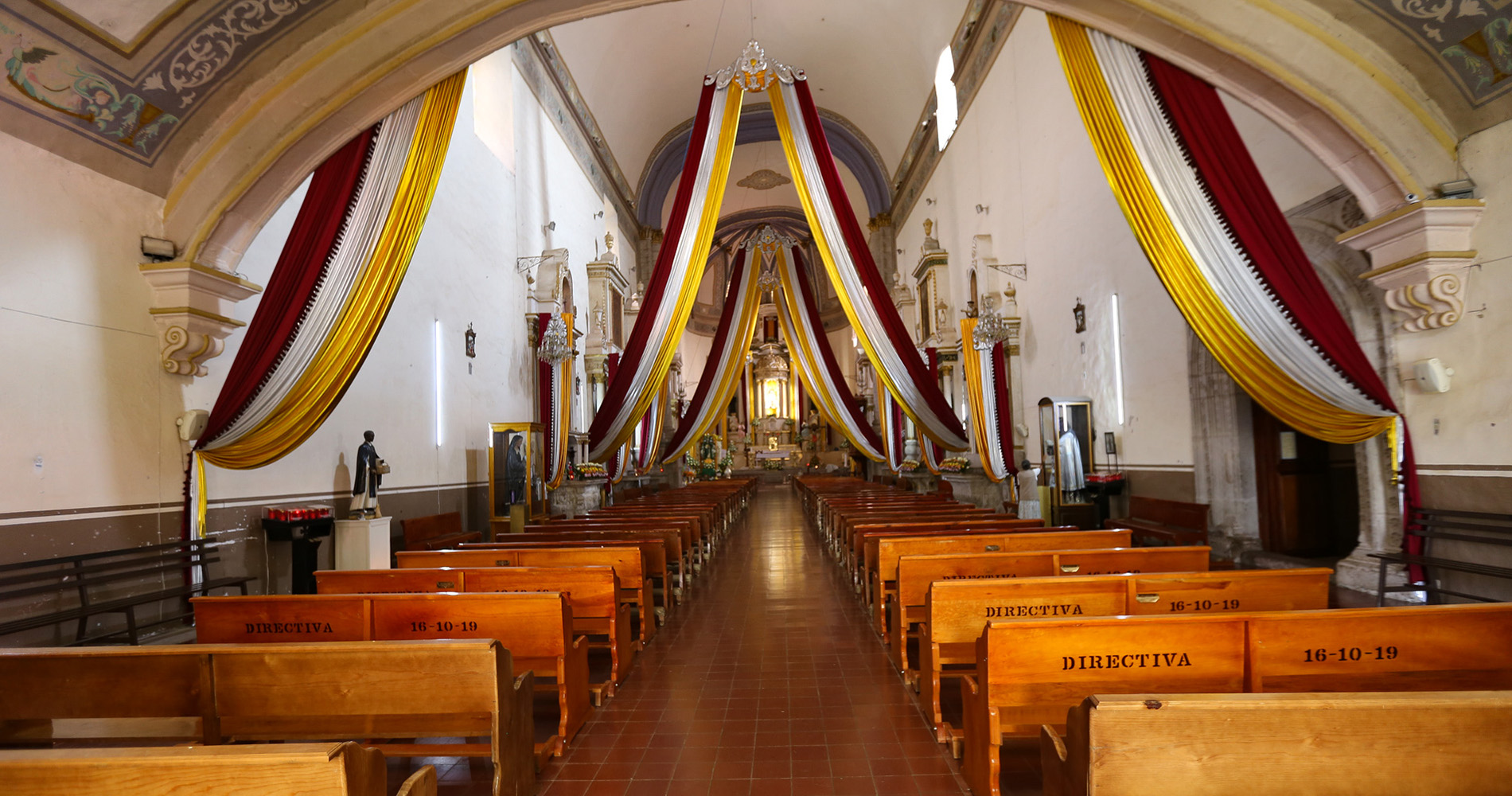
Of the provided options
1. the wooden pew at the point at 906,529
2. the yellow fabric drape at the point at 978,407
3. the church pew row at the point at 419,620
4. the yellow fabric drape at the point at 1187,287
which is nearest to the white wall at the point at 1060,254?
the yellow fabric drape at the point at 978,407

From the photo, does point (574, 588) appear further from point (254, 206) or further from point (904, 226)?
point (904, 226)

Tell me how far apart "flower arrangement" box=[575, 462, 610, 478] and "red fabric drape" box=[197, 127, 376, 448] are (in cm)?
640

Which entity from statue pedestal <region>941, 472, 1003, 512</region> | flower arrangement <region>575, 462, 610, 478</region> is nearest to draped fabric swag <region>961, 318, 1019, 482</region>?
statue pedestal <region>941, 472, 1003, 512</region>

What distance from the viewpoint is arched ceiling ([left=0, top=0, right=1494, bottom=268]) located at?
423cm

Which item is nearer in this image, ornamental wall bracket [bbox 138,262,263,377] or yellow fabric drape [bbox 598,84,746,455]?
ornamental wall bracket [bbox 138,262,263,377]

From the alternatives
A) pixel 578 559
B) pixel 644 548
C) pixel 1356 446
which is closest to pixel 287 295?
pixel 578 559

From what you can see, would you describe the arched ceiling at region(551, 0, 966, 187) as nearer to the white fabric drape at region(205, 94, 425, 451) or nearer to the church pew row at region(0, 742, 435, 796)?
the white fabric drape at region(205, 94, 425, 451)

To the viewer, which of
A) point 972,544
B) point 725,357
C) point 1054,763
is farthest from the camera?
point 725,357

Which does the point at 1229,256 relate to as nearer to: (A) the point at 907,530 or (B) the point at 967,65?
(A) the point at 907,530

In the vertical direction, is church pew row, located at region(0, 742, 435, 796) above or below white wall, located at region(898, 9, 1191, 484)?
below

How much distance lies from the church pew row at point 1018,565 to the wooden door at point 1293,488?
345 cm

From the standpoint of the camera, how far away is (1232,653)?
2.62 meters

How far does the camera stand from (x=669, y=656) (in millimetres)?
5258

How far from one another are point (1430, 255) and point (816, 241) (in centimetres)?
539
